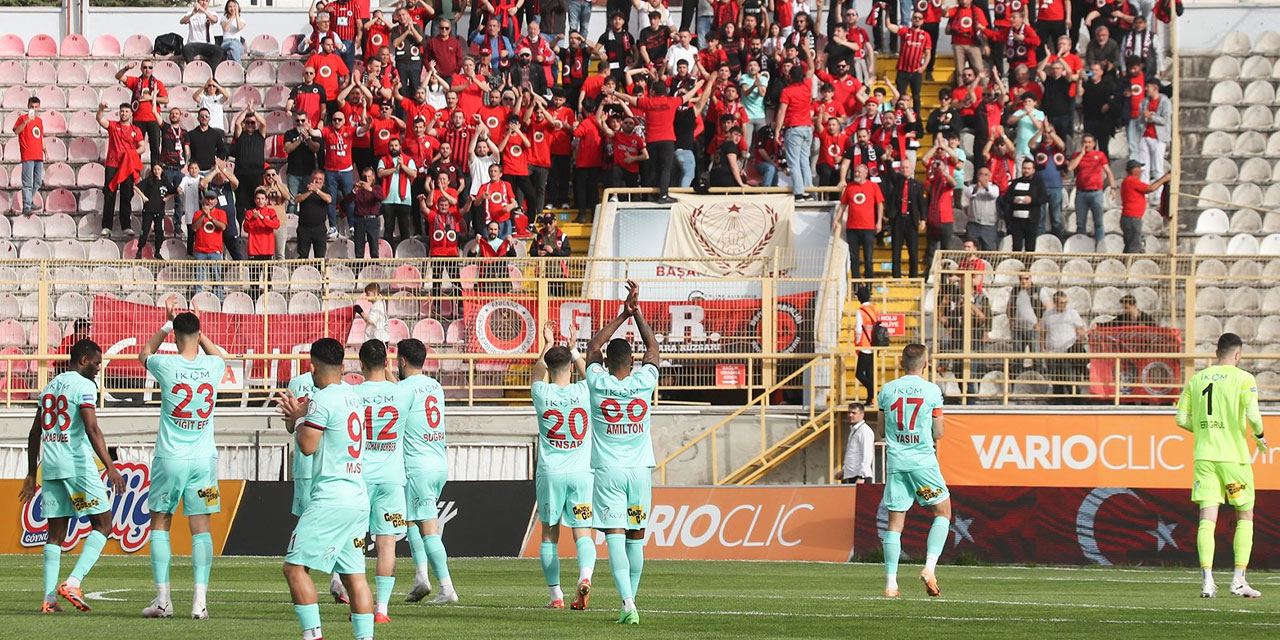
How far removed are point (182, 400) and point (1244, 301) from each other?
52.7ft

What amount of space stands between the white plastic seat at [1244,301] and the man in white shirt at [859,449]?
5326mm

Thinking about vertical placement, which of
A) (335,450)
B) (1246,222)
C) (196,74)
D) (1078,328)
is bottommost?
(335,450)

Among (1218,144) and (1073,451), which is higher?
(1218,144)

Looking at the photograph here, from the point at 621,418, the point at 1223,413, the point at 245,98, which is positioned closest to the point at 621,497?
the point at 621,418

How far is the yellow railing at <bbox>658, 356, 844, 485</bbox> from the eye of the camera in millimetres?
25172

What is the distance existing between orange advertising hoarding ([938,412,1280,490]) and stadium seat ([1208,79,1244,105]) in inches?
413

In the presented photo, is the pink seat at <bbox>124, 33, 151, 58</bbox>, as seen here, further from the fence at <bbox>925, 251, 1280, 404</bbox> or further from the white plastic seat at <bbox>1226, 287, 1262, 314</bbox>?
the white plastic seat at <bbox>1226, 287, 1262, 314</bbox>

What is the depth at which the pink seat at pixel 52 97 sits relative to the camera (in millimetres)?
33656

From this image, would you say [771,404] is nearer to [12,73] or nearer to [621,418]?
[621,418]

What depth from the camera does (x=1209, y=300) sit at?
25078 millimetres

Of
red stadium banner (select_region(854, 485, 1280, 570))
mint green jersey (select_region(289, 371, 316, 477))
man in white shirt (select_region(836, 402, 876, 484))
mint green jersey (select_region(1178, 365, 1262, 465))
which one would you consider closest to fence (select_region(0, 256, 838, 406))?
man in white shirt (select_region(836, 402, 876, 484))

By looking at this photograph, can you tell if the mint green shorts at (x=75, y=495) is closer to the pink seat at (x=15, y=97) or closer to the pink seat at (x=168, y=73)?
the pink seat at (x=168, y=73)

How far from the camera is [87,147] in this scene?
3278 centimetres

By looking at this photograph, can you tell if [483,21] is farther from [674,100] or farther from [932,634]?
[932,634]
